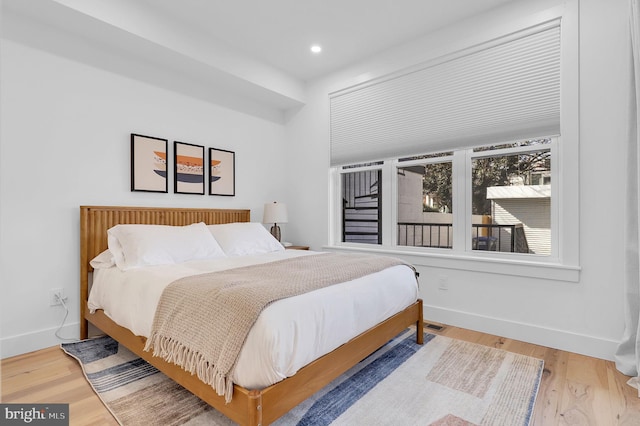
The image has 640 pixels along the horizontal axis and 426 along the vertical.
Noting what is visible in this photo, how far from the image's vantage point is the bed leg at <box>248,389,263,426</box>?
1339 millimetres

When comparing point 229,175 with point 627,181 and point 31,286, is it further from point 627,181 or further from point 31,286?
point 627,181

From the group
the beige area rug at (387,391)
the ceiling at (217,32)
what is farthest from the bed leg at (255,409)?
the ceiling at (217,32)

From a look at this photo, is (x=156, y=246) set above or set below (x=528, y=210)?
below

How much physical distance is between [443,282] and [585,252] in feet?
3.67

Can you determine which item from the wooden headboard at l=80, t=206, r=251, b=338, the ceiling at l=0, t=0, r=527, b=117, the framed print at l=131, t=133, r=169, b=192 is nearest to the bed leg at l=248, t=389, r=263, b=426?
the wooden headboard at l=80, t=206, r=251, b=338

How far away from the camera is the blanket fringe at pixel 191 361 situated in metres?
1.43

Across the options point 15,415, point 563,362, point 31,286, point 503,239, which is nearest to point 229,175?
point 31,286

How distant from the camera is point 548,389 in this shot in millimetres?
1985

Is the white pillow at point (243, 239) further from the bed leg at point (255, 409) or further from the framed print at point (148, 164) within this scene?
the bed leg at point (255, 409)

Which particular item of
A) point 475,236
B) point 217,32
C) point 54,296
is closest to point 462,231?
point 475,236

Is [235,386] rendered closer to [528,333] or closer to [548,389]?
[548,389]

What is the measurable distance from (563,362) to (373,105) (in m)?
2.83

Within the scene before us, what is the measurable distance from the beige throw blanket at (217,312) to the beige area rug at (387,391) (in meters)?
0.30

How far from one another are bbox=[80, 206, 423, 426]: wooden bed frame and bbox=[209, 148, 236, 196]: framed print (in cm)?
24
